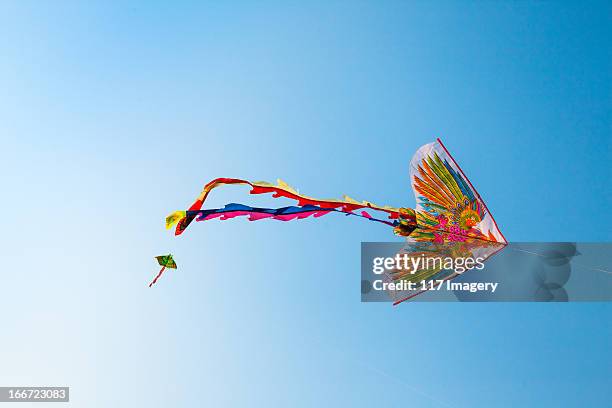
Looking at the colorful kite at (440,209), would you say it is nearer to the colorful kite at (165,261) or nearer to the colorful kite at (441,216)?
the colorful kite at (441,216)

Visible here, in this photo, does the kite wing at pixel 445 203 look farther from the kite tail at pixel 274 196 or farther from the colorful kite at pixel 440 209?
the kite tail at pixel 274 196

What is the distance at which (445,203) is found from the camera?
67.5 ft

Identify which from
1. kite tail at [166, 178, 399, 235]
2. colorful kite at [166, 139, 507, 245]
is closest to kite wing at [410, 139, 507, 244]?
colorful kite at [166, 139, 507, 245]

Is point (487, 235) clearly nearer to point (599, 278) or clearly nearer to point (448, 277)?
point (448, 277)

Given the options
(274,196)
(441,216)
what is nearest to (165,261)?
(274,196)

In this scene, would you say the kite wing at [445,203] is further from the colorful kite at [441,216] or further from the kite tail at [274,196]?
the kite tail at [274,196]

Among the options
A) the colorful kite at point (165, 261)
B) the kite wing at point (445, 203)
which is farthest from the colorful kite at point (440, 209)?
the colorful kite at point (165, 261)

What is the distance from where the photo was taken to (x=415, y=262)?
2120 cm

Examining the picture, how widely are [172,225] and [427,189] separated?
23.8ft

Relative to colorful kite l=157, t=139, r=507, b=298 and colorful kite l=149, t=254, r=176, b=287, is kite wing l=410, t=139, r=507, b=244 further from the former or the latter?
colorful kite l=149, t=254, r=176, b=287

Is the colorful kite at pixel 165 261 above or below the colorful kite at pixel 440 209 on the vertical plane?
below

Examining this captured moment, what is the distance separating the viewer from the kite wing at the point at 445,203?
20344 mm

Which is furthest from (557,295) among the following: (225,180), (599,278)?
(225,180)

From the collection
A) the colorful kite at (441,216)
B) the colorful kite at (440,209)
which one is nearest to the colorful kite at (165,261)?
the colorful kite at (441,216)
